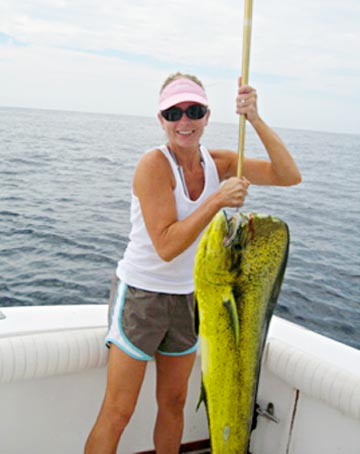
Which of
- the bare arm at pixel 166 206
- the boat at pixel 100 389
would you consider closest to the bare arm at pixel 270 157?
the bare arm at pixel 166 206

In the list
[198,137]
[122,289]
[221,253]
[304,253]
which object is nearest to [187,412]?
[122,289]

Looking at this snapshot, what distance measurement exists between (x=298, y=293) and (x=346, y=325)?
1.12 m

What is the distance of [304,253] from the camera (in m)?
11.2

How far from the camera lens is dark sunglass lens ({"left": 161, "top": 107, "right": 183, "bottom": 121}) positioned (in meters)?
2.38

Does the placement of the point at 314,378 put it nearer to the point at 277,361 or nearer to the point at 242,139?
the point at 277,361

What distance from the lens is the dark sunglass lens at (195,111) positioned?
2.38 metres

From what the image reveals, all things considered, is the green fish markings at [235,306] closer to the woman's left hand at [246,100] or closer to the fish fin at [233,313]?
the fish fin at [233,313]

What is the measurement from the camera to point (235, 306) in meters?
1.79

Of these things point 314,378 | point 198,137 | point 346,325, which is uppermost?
point 198,137

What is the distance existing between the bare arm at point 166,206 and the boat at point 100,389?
0.92 m

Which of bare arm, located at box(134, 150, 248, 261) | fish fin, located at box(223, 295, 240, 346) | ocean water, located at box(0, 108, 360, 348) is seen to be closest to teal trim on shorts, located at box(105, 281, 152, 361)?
bare arm, located at box(134, 150, 248, 261)

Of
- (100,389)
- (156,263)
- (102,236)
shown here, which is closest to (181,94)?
(156,263)

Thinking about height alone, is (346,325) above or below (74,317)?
below

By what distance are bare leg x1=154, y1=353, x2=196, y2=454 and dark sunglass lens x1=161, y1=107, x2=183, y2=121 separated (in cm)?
107
